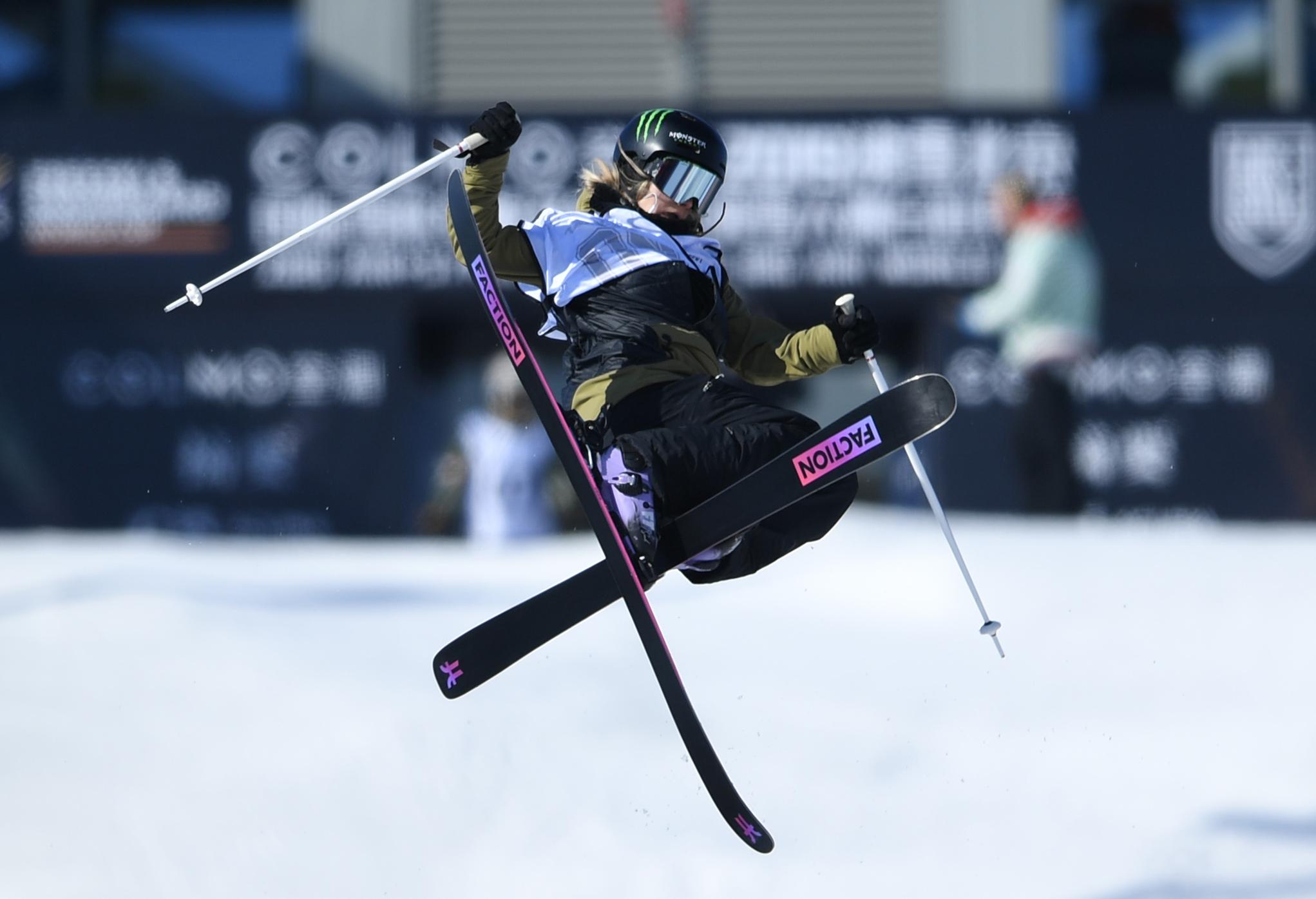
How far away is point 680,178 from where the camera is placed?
426cm

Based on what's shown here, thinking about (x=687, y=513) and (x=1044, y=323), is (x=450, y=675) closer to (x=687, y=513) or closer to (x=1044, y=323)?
(x=687, y=513)

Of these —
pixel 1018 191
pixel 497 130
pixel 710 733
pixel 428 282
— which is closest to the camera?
pixel 497 130

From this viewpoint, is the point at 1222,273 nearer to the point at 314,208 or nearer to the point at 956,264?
the point at 956,264

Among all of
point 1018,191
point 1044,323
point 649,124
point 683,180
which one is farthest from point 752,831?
point 1018,191

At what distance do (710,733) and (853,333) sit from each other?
187cm

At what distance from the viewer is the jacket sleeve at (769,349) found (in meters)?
4.40

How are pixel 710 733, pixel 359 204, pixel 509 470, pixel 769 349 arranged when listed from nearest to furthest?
pixel 359 204 < pixel 769 349 < pixel 710 733 < pixel 509 470

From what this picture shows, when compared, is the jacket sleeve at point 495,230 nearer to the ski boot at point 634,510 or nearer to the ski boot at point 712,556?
the ski boot at point 634,510

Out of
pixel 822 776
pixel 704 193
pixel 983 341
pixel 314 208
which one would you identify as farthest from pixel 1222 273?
pixel 704 193

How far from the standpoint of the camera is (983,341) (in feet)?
34.4

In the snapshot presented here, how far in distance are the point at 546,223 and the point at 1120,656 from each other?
9.74 ft

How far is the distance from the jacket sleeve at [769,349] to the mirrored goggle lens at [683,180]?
1.04ft

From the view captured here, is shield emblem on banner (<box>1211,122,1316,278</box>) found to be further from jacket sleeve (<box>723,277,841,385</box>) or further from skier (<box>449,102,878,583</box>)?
skier (<box>449,102,878,583</box>)

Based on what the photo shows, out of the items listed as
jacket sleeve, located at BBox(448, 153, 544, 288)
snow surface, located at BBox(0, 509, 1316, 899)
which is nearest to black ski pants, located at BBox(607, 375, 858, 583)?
jacket sleeve, located at BBox(448, 153, 544, 288)
